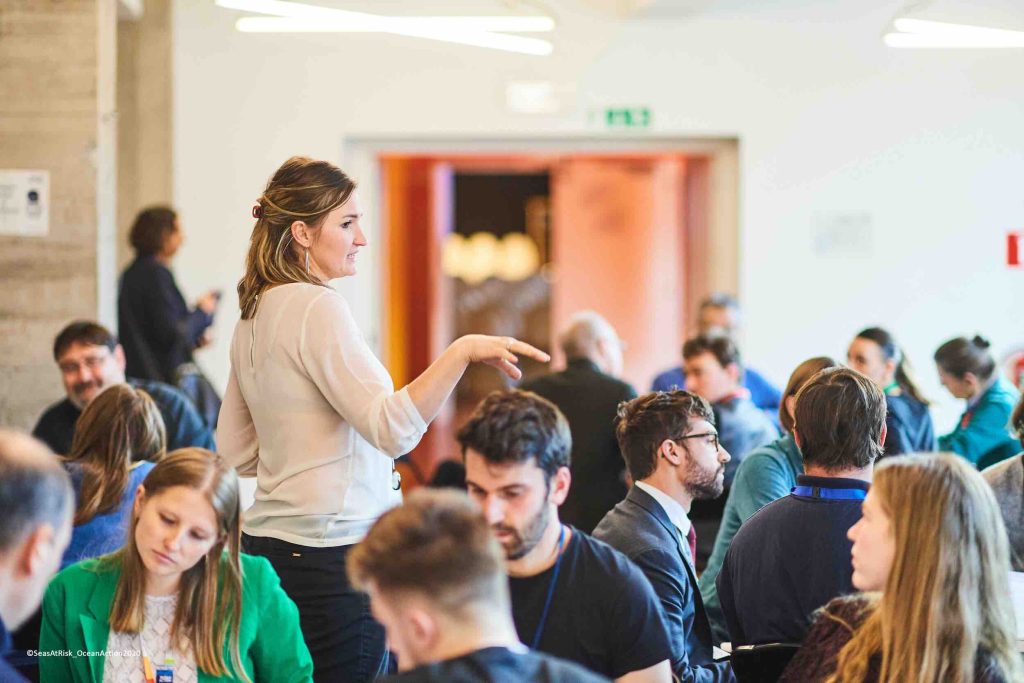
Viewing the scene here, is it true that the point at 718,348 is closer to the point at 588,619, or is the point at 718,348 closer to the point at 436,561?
the point at 588,619

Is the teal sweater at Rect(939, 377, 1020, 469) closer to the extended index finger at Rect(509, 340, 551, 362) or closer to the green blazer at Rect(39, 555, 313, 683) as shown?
the extended index finger at Rect(509, 340, 551, 362)

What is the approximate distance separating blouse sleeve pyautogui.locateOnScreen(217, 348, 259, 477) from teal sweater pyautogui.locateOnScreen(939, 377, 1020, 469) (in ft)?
10.1

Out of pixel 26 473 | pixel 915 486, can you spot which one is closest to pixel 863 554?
pixel 915 486

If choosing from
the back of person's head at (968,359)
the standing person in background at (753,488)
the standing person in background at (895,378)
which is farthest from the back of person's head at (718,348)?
the standing person in background at (753,488)

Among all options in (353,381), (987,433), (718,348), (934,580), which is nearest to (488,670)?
(934,580)

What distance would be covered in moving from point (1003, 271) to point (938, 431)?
0.96 metres

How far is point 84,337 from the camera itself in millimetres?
4305

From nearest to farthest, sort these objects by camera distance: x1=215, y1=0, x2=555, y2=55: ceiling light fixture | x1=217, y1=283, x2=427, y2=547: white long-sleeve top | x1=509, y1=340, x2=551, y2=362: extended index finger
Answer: x1=509, y1=340, x2=551, y2=362: extended index finger < x1=217, y1=283, x2=427, y2=547: white long-sleeve top < x1=215, y1=0, x2=555, y2=55: ceiling light fixture

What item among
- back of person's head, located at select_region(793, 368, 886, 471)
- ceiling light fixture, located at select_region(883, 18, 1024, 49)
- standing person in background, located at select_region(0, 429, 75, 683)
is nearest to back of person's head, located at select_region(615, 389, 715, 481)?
back of person's head, located at select_region(793, 368, 886, 471)

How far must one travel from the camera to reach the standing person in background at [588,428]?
4602mm

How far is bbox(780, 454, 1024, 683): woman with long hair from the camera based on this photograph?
1954 mm

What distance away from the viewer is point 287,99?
6.76 metres

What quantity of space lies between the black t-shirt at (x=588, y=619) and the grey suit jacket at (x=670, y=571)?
1.01 feet

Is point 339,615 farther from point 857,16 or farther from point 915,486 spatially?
point 857,16
